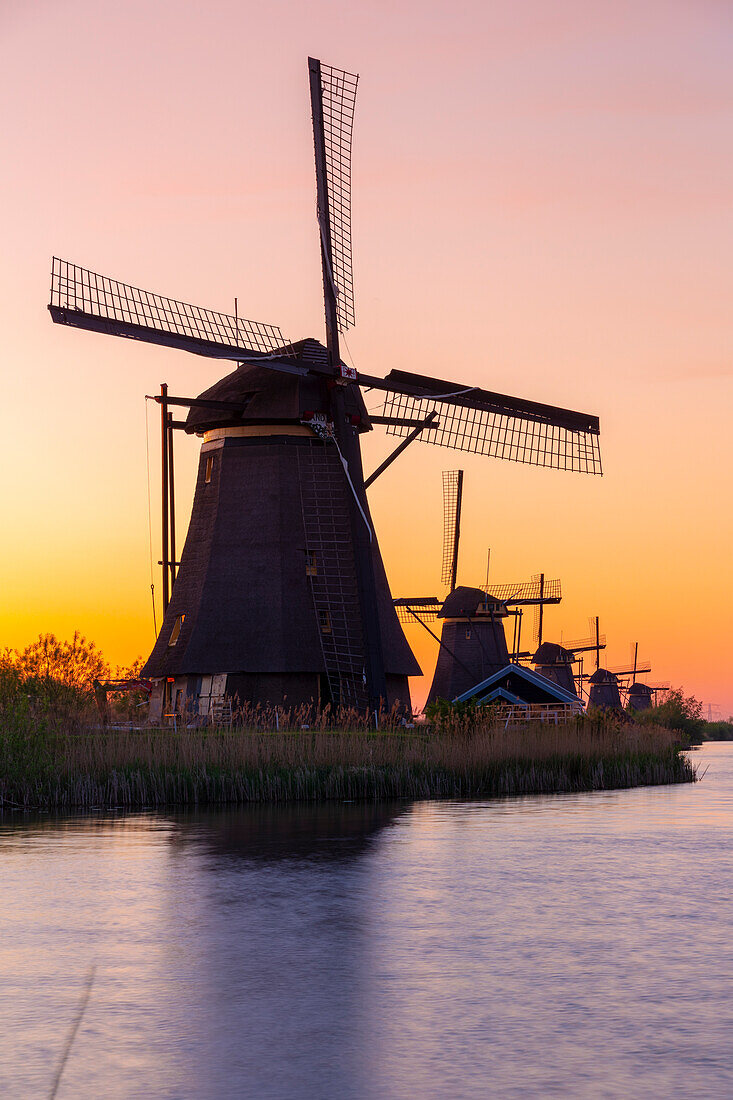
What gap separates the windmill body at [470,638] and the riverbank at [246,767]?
30321mm

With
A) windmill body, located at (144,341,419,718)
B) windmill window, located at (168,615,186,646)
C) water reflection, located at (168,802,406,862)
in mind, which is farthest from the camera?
windmill window, located at (168,615,186,646)

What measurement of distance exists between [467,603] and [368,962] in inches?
1923

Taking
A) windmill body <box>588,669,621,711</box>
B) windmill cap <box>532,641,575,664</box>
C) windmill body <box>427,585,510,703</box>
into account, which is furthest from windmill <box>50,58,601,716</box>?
windmill body <box>588,669,621,711</box>

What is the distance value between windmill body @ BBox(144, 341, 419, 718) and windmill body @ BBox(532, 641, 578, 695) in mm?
43939

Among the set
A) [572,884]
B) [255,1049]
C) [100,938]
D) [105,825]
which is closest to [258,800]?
[105,825]

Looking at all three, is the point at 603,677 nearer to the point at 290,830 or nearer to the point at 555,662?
the point at 555,662

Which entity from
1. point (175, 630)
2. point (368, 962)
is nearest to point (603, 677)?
point (175, 630)

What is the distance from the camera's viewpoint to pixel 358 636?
31.4m

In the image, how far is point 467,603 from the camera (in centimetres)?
5862

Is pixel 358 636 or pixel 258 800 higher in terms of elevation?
pixel 358 636

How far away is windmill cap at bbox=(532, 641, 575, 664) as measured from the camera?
76438 millimetres

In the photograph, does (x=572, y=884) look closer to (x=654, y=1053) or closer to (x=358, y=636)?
(x=654, y=1053)

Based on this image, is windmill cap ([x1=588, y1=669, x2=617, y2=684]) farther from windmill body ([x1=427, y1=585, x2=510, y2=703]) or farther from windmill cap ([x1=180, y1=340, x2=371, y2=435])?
windmill cap ([x1=180, y1=340, x2=371, y2=435])

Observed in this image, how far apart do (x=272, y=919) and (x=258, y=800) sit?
11175 millimetres
